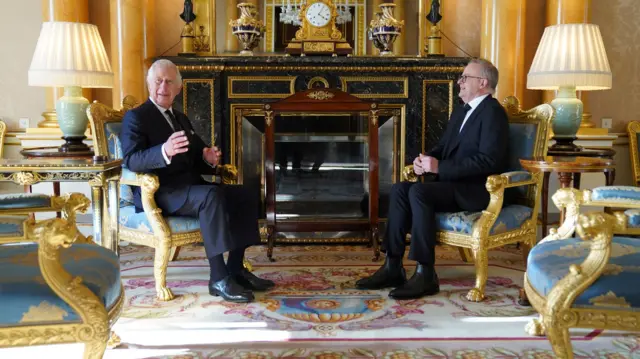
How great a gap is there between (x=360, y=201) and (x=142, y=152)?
70.3 inches

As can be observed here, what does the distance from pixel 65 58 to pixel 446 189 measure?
2.48 m

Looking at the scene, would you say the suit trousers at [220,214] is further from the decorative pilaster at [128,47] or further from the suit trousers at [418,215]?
the decorative pilaster at [128,47]

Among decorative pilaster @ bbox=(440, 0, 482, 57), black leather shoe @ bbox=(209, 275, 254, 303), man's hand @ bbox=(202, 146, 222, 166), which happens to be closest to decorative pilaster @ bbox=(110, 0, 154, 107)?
man's hand @ bbox=(202, 146, 222, 166)

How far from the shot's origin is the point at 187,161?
362 cm

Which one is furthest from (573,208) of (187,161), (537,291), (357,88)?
(357,88)

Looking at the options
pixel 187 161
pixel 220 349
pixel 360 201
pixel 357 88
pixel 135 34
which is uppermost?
pixel 135 34

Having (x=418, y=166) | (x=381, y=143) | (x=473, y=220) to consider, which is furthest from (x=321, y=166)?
(x=473, y=220)

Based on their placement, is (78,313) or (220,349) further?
(220,349)

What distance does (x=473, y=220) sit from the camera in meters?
3.38

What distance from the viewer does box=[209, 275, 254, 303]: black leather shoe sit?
3305 millimetres

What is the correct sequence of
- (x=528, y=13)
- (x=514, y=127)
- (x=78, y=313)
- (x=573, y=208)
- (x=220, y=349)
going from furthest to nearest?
(x=528, y=13) < (x=514, y=127) < (x=220, y=349) < (x=573, y=208) < (x=78, y=313)

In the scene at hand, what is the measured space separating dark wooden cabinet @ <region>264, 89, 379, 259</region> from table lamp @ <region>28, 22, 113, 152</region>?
3.80ft

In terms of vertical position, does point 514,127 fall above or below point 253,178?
above

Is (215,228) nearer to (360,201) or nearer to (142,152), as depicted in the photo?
(142,152)
